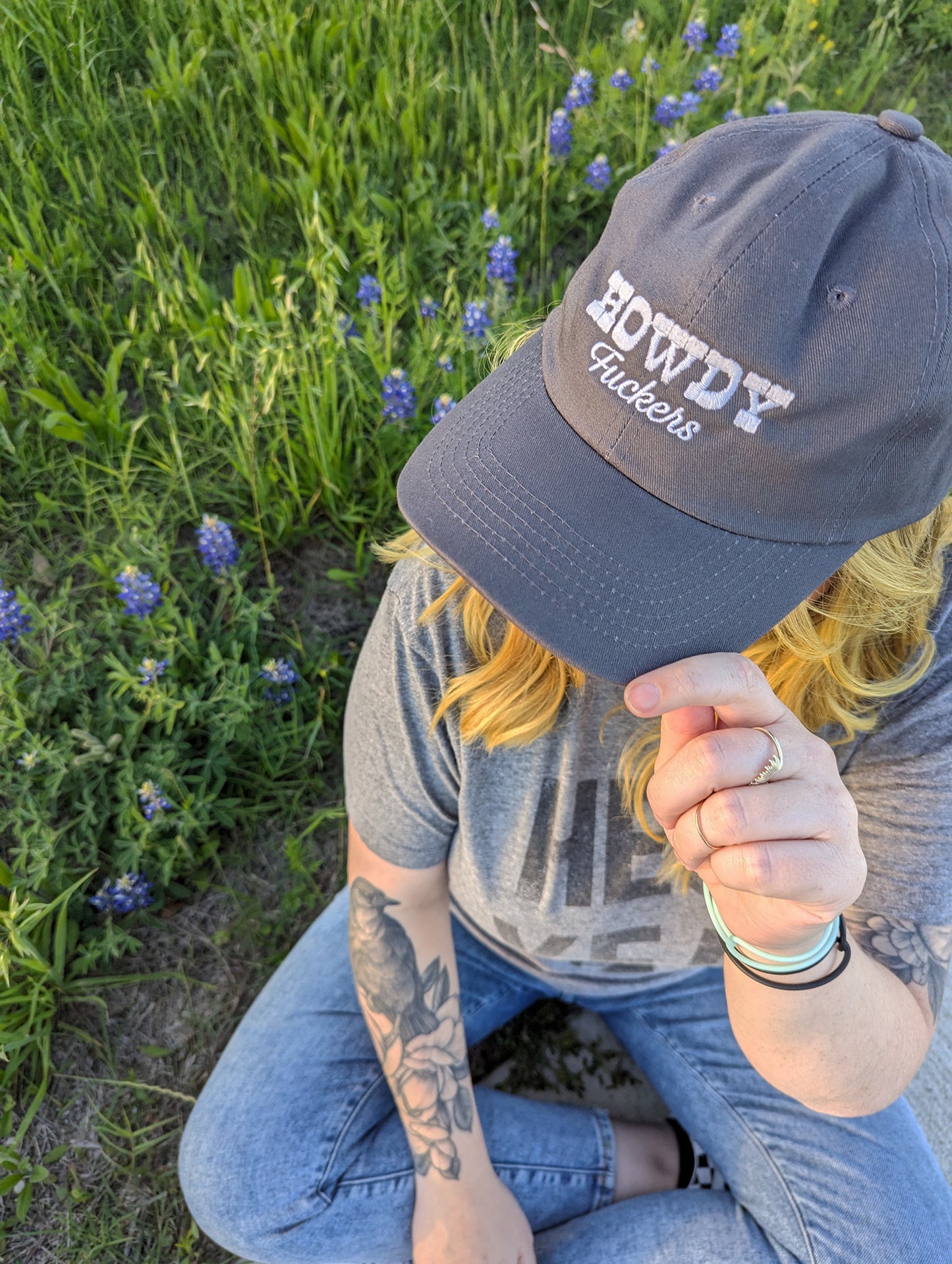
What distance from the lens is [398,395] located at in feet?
6.37

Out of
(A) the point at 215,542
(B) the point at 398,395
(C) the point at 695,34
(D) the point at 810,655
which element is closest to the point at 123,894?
(A) the point at 215,542

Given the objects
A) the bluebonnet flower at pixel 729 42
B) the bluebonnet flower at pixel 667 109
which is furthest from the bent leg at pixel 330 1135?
the bluebonnet flower at pixel 729 42

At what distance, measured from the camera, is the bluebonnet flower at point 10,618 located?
69.8 inches

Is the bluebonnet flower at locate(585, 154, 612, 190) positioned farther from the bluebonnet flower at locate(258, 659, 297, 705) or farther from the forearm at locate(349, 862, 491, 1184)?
the forearm at locate(349, 862, 491, 1184)

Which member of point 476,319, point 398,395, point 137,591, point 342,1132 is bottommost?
point 342,1132

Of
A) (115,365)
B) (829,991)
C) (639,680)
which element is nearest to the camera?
(639,680)

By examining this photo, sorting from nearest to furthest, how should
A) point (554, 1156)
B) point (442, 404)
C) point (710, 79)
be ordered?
point (554, 1156) → point (442, 404) → point (710, 79)

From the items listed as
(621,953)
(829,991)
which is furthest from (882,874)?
(621,953)

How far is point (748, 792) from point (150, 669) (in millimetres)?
1294

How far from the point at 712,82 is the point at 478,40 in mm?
721

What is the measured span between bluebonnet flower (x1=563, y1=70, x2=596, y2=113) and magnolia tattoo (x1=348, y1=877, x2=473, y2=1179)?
217cm

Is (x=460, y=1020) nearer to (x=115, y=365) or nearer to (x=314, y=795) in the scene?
(x=314, y=795)

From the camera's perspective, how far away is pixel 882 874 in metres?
1.24

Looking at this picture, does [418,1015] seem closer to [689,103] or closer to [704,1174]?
[704,1174]
